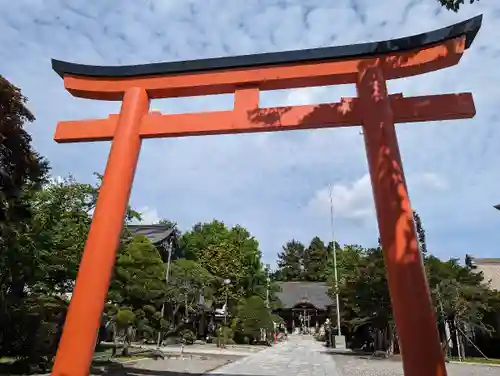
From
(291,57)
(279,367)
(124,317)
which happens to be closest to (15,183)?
(124,317)

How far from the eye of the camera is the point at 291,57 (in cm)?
590

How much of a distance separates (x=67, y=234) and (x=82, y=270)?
266 inches

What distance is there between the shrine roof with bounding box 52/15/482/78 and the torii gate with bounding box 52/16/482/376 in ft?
0.05

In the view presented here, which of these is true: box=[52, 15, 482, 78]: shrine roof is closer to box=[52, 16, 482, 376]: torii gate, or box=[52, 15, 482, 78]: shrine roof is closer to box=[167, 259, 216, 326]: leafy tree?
box=[52, 16, 482, 376]: torii gate

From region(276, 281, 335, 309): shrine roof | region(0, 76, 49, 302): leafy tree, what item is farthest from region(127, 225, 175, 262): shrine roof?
region(0, 76, 49, 302): leafy tree

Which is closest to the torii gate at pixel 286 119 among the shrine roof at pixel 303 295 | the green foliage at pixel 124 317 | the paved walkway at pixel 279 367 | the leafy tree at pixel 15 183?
the leafy tree at pixel 15 183

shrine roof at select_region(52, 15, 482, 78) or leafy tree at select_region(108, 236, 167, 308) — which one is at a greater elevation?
shrine roof at select_region(52, 15, 482, 78)

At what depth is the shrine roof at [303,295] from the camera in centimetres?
5093

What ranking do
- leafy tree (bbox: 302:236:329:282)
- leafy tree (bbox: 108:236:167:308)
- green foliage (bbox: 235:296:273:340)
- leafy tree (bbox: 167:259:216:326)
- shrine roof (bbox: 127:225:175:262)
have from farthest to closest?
1. leafy tree (bbox: 302:236:329:282)
2. shrine roof (bbox: 127:225:175:262)
3. green foliage (bbox: 235:296:273:340)
4. leafy tree (bbox: 167:259:216:326)
5. leafy tree (bbox: 108:236:167:308)

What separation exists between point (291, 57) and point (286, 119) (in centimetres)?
94

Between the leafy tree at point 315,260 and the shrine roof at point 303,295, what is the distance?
11.7 m

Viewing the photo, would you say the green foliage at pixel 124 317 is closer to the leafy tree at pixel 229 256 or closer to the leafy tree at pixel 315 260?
the leafy tree at pixel 229 256

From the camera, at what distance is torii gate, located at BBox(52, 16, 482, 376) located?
455cm

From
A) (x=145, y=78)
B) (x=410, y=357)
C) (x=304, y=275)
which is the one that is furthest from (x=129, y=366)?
(x=304, y=275)
